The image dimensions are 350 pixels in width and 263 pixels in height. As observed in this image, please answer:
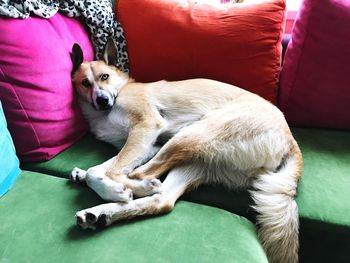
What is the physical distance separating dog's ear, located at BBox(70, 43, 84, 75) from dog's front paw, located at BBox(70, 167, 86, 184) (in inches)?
23.0

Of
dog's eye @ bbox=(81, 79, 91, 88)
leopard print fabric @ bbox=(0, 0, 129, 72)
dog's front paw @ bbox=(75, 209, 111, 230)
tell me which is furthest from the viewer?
dog's eye @ bbox=(81, 79, 91, 88)

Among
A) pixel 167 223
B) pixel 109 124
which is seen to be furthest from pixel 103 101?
pixel 167 223

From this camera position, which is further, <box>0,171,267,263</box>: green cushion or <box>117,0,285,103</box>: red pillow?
<box>117,0,285,103</box>: red pillow

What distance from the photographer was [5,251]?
1071 mm

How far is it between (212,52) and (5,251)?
1313 millimetres

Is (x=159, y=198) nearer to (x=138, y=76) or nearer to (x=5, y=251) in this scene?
(x=5, y=251)

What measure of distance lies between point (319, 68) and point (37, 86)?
4.54 feet

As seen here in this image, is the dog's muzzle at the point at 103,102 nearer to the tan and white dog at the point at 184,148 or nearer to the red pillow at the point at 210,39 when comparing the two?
the tan and white dog at the point at 184,148

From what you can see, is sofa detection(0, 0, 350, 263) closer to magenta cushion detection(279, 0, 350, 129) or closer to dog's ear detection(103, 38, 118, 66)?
magenta cushion detection(279, 0, 350, 129)

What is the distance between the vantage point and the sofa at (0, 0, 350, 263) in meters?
1.07

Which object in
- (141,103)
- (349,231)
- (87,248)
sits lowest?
(349,231)

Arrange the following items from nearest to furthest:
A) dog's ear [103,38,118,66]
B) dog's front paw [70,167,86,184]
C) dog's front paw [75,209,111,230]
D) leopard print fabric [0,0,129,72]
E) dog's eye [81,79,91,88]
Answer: dog's front paw [75,209,111,230] → dog's front paw [70,167,86,184] → leopard print fabric [0,0,129,72] → dog's eye [81,79,91,88] → dog's ear [103,38,118,66]

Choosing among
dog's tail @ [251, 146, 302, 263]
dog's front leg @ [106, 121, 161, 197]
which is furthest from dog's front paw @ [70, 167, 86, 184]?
dog's tail @ [251, 146, 302, 263]

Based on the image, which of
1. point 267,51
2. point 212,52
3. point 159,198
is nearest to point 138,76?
point 212,52
